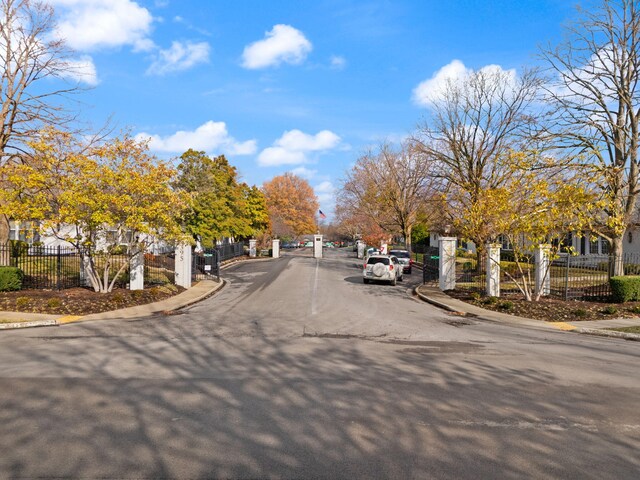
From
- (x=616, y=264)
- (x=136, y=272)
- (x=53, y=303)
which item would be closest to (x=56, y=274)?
(x=136, y=272)

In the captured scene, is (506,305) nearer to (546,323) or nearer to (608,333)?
(546,323)

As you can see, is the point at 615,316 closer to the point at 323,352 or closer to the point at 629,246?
the point at 323,352

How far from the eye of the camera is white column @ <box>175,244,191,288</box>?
24378 millimetres

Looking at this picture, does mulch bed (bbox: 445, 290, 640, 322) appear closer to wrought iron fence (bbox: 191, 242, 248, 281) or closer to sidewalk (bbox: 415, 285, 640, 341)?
sidewalk (bbox: 415, 285, 640, 341)

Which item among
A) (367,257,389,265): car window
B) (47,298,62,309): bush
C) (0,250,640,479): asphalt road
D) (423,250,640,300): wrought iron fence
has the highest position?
(367,257,389,265): car window

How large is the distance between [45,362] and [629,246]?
125ft

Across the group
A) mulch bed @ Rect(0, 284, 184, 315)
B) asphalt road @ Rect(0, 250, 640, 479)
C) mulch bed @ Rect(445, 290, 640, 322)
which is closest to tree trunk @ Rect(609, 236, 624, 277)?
mulch bed @ Rect(445, 290, 640, 322)

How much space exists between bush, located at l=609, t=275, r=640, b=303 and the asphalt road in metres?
7.14

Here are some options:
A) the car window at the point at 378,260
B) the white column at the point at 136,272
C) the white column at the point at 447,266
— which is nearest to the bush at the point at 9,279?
the white column at the point at 136,272

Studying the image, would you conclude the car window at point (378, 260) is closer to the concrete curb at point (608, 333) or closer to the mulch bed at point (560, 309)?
the mulch bed at point (560, 309)

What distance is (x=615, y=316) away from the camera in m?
16.9

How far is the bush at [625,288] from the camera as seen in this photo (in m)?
18.7

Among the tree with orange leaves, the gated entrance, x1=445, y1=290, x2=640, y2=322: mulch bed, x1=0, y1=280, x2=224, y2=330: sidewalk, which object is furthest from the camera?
the tree with orange leaves

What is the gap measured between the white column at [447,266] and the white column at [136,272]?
14234 mm
